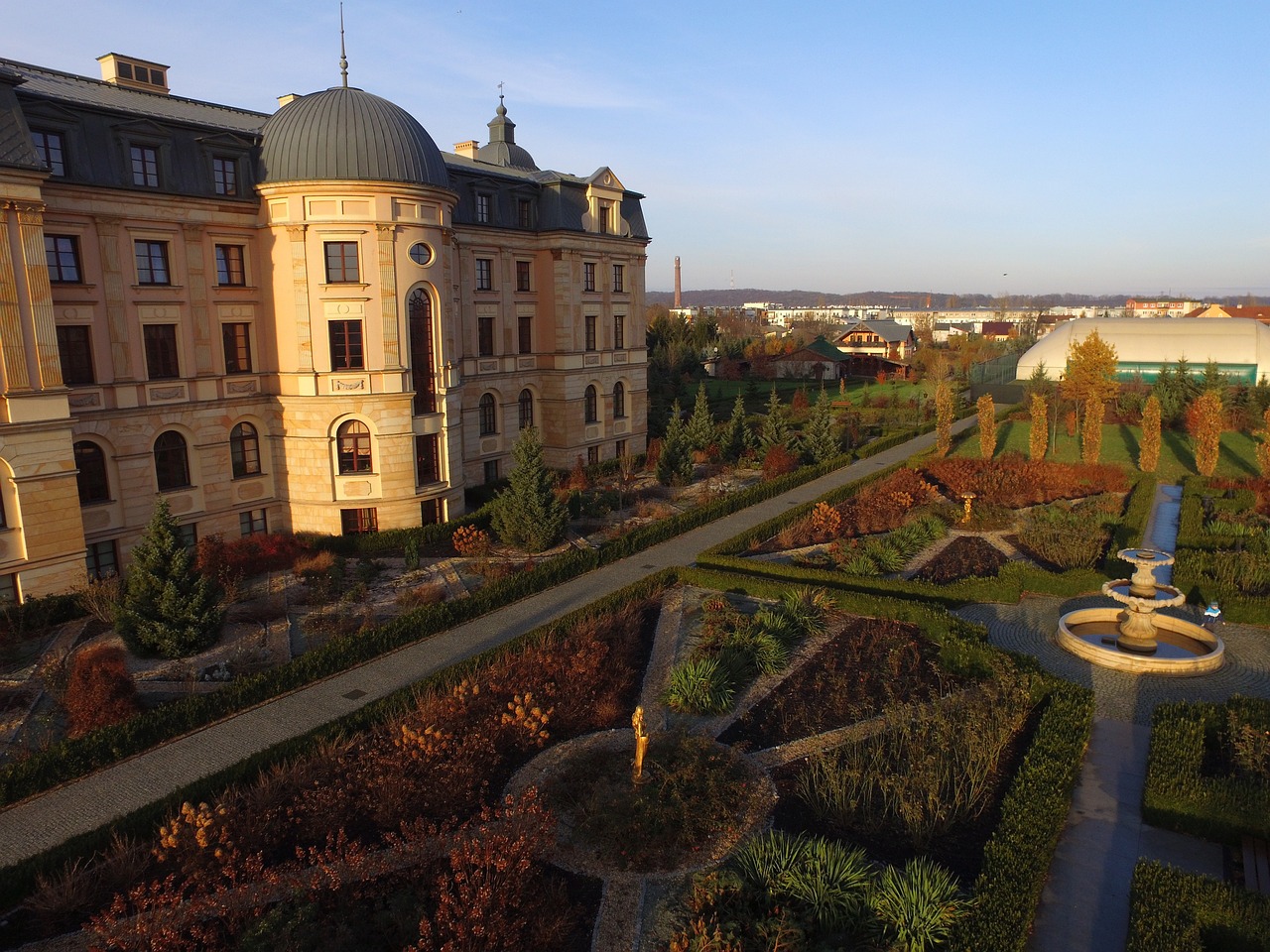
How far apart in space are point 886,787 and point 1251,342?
59168 millimetres

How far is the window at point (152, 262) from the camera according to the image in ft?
72.7

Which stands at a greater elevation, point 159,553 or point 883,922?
point 159,553

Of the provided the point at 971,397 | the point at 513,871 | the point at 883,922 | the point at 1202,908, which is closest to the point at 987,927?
the point at 883,922

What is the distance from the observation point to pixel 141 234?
22.0 m

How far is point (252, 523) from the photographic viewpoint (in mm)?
25281

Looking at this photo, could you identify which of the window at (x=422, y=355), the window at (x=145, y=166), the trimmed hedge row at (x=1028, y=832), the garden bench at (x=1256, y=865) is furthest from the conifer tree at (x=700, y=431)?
the garden bench at (x=1256, y=865)

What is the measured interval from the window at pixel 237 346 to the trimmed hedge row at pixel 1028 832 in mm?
22436

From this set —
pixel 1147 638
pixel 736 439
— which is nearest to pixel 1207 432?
pixel 1147 638

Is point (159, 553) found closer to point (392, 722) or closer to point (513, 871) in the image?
point (392, 722)

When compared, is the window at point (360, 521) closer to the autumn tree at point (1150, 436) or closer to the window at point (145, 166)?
the window at point (145, 166)

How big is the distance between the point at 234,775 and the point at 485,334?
2194 cm

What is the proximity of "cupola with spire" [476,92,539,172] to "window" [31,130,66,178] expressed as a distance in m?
18.9

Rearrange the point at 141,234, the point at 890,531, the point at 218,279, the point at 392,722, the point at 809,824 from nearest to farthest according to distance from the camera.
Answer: the point at 809,824 → the point at 392,722 → the point at 141,234 → the point at 218,279 → the point at 890,531

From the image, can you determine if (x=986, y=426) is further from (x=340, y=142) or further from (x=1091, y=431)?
(x=340, y=142)
